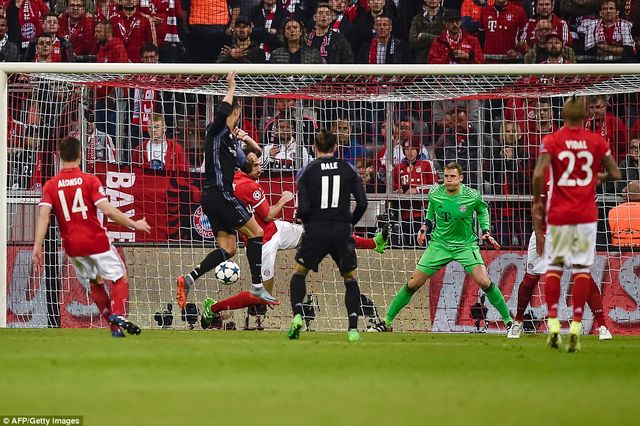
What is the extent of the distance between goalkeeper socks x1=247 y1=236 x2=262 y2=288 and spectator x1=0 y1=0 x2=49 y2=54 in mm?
6599

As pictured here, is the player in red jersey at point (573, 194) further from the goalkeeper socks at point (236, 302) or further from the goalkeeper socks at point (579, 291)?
the goalkeeper socks at point (236, 302)

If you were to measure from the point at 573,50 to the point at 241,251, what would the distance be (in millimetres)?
6190

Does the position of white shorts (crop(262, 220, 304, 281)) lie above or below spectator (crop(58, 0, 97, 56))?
below

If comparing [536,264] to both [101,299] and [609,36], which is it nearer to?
[101,299]

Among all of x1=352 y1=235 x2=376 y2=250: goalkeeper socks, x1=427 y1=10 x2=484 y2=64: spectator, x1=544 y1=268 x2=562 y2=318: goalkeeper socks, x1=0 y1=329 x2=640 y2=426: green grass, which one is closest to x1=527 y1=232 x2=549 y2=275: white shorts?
x1=0 y1=329 x2=640 y2=426: green grass

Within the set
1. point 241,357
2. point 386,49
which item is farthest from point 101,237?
point 386,49

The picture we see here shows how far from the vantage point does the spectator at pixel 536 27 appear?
1908 cm

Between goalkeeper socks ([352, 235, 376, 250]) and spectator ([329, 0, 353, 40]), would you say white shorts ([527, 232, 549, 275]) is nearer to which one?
goalkeeper socks ([352, 235, 376, 250])

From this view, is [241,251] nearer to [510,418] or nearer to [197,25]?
[197,25]

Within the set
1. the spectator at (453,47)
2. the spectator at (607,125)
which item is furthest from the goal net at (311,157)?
the spectator at (453,47)

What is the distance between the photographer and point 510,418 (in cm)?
665

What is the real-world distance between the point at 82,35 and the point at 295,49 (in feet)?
11.2

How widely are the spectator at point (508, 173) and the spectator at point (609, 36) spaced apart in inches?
125

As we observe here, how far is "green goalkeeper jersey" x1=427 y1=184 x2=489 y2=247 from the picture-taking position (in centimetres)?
1450
